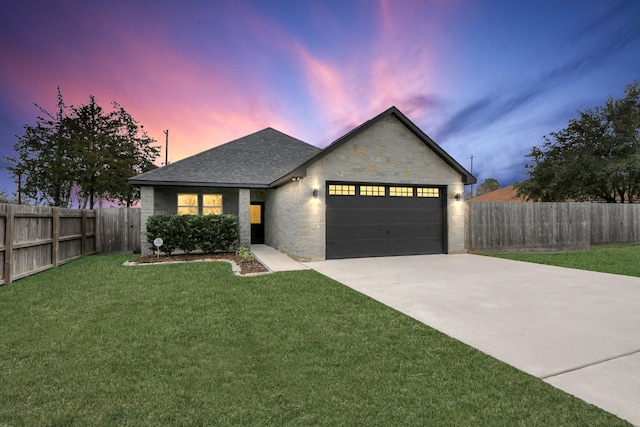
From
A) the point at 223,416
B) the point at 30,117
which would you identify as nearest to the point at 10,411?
the point at 223,416

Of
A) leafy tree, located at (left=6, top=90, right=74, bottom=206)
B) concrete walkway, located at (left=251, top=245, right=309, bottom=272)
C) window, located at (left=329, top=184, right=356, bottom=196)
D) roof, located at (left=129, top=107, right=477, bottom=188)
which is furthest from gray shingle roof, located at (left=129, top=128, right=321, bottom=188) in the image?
leafy tree, located at (left=6, top=90, right=74, bottom=206)

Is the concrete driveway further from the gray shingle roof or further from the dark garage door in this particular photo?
the gray shingle roof

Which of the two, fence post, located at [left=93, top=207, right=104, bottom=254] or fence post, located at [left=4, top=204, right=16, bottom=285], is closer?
fence post, located at [left=4, top=204, right=16, bottom=285]

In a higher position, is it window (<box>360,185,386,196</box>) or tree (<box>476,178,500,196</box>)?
tree (<box>476,178,500,196</box>)

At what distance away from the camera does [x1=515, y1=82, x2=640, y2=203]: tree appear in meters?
23.2

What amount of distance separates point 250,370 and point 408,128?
1028cm

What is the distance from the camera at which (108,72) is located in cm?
1454

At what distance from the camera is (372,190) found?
36.2 feet

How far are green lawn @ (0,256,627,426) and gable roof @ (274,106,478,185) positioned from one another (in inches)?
230

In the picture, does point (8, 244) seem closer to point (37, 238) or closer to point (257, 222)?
point (37, 238)

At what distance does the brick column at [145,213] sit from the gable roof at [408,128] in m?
5.09

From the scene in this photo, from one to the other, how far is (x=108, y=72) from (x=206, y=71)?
16.2ft

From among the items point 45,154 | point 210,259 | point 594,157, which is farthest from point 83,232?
point 594,157

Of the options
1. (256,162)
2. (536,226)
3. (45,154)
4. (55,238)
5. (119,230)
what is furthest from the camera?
(45,154)
